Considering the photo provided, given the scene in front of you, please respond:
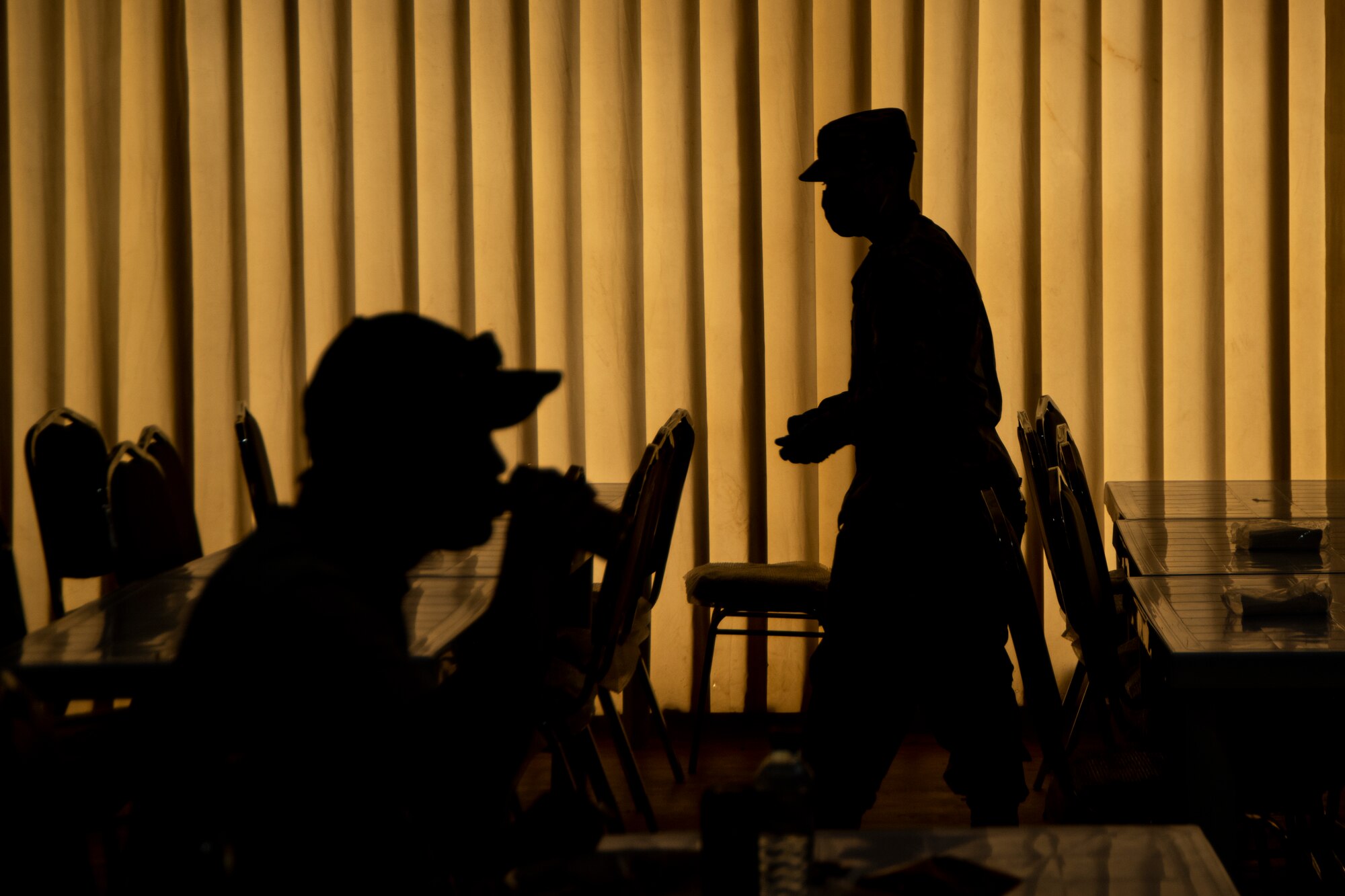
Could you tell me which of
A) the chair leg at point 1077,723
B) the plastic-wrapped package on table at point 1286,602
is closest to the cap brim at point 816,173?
the plastic-wrapped package on table at point 1286,602

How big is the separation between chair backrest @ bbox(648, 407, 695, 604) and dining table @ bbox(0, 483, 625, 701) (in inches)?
19.8

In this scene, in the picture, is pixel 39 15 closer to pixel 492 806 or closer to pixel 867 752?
pixel 867 752

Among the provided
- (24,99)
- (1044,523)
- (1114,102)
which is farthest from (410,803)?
(24,99)

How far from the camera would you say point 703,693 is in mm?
3404

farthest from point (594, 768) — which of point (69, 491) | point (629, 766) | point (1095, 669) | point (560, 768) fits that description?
point (69, 491)

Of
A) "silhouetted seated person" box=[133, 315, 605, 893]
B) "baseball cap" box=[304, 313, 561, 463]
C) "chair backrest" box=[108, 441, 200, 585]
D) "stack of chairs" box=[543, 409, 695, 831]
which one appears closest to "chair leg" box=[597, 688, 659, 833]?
"stack of chairs" box=[543, 409, 695, 831]

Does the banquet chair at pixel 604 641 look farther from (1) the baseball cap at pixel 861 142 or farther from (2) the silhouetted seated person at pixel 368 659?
(2) the silhouetted seated person at pixel 368 659

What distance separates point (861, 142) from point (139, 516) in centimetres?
165

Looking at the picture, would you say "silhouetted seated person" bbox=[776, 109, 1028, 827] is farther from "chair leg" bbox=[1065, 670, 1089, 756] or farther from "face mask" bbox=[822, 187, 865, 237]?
"chair leg" bbox=[1065, 670, 1089, 756]

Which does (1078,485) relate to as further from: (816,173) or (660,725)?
(660,725)

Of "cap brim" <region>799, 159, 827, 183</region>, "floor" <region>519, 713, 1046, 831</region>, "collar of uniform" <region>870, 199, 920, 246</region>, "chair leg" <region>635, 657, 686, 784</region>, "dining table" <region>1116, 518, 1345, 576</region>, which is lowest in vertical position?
"floor" <region>519, 713, 1046, 831</region>

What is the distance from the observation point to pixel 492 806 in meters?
1.06

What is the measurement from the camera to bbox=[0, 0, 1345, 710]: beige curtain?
12.2 feet

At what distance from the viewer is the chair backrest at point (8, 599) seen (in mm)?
2277
